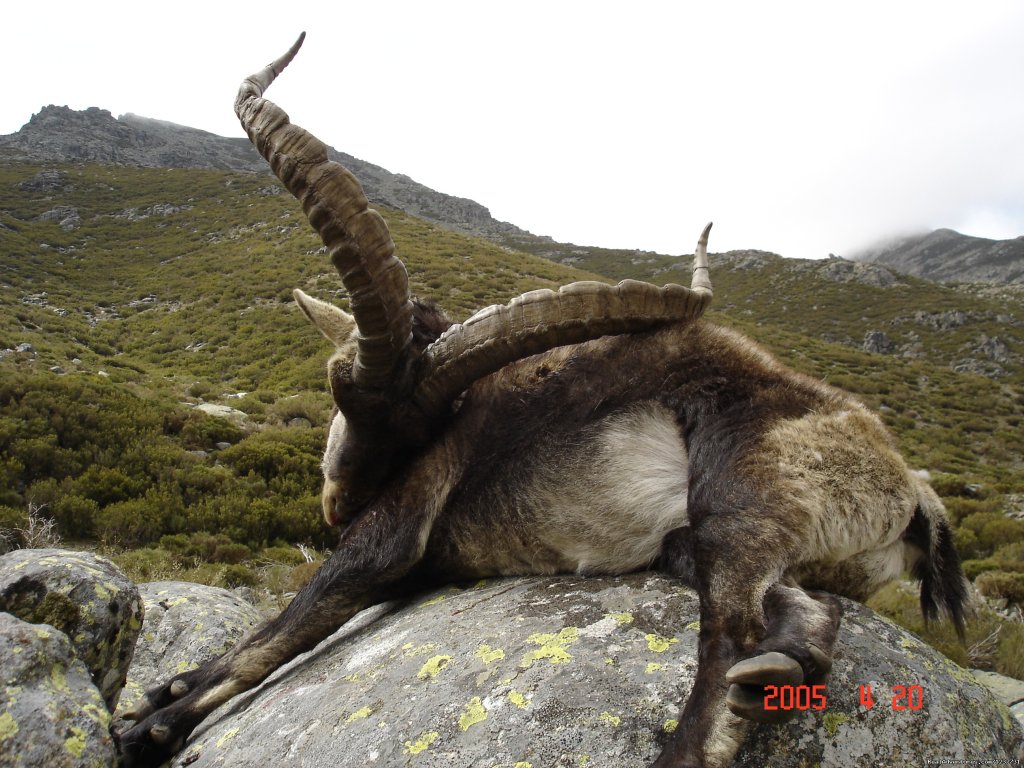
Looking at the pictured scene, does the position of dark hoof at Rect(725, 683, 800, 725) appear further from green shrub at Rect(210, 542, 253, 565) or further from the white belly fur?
green shrub at Rect(210, 542, 253, 565)

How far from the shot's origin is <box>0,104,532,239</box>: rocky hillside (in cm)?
10338

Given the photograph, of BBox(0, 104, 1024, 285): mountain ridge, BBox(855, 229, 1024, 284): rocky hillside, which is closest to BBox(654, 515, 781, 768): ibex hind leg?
BBox(0, 104, 1024, 285): mountain ridge

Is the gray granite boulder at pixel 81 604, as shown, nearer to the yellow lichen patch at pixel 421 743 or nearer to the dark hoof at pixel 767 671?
the yellow lichen patch at pixel 421 743

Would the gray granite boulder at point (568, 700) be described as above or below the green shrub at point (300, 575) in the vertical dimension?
above

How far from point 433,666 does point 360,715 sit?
16.1 inches

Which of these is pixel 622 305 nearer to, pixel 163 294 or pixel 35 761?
pixel 35 761

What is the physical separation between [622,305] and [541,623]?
6.28ft

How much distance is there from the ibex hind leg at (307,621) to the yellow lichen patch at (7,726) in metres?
1.00

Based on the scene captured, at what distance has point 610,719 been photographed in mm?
2514

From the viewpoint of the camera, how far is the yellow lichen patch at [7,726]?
2537mm

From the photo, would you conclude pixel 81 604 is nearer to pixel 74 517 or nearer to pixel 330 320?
pixel 330 320

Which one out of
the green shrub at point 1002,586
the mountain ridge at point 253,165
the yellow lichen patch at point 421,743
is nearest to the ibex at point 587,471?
the yellow lichen patch at point 421,743

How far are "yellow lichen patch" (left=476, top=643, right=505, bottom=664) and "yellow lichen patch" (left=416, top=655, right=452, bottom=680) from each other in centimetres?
17

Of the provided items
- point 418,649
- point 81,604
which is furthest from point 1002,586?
point 81,604
